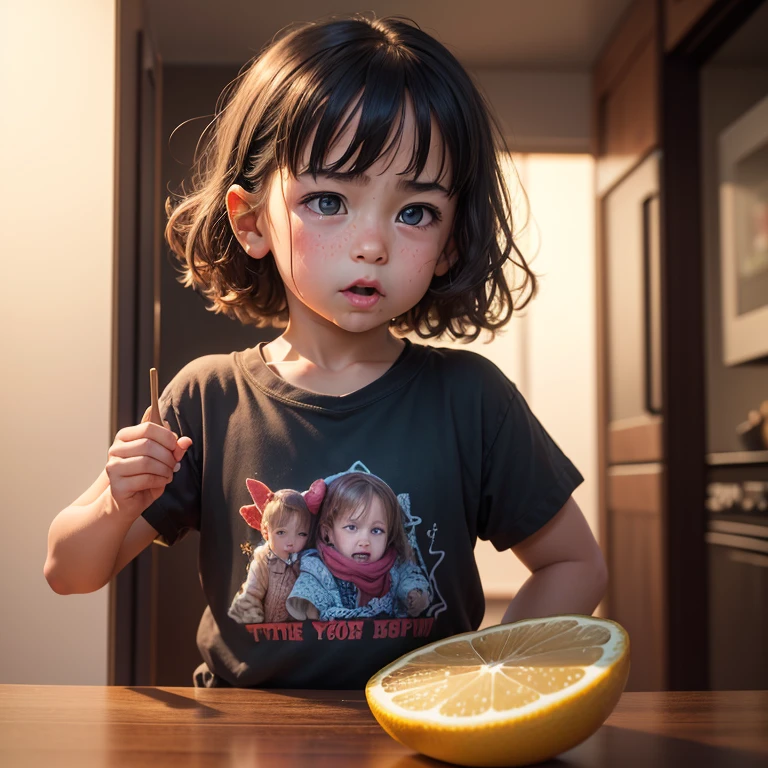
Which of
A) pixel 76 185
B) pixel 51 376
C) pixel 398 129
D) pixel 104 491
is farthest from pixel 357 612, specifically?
pixel 76 185

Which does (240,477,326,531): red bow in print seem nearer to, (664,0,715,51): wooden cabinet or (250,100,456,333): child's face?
(250,100,456,333): child's face

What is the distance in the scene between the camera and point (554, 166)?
4.18 metres

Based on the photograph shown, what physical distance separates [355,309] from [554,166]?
3.58 m

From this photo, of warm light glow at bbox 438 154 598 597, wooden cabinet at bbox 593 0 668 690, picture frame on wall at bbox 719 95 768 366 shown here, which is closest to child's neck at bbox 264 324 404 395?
picture frame on wall at bbox 719 95 768 366

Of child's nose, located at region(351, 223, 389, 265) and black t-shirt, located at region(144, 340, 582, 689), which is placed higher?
child's nose, located at region(351, 223, 389, 265)

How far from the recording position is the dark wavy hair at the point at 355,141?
80cm

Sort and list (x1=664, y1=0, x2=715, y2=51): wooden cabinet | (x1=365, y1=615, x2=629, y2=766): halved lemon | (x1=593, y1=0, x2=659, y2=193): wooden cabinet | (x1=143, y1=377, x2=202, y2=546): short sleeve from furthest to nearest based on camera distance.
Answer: (x1=593, y1=0, x2=659, y2=193): wooden cabinet < (x1=664, y1=0, x2=715, y2=51): wooden cabinet < (x1=143, y1=377, x2=202, y2=546): short sleeve < (x1=365, y1=615, x2=629, y2=766): halved lemon

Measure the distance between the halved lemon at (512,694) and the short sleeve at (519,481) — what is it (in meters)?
0.39

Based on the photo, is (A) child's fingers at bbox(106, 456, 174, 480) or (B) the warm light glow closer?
(A) child's fingers at bbox(106, 456, 174, 480)

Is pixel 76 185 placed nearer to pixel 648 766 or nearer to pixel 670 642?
pixel 648 766

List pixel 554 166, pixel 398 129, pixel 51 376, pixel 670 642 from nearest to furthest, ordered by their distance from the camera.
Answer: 1. pixel 398 129
2. pixel 51 376
3. pixel 670 642
4. pixel 554 166

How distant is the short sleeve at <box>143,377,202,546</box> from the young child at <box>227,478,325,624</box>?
0.28ft

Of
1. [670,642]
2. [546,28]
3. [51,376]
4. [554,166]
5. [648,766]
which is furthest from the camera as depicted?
[554,166]

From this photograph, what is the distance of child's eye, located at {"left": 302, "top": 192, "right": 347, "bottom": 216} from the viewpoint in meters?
0.79
